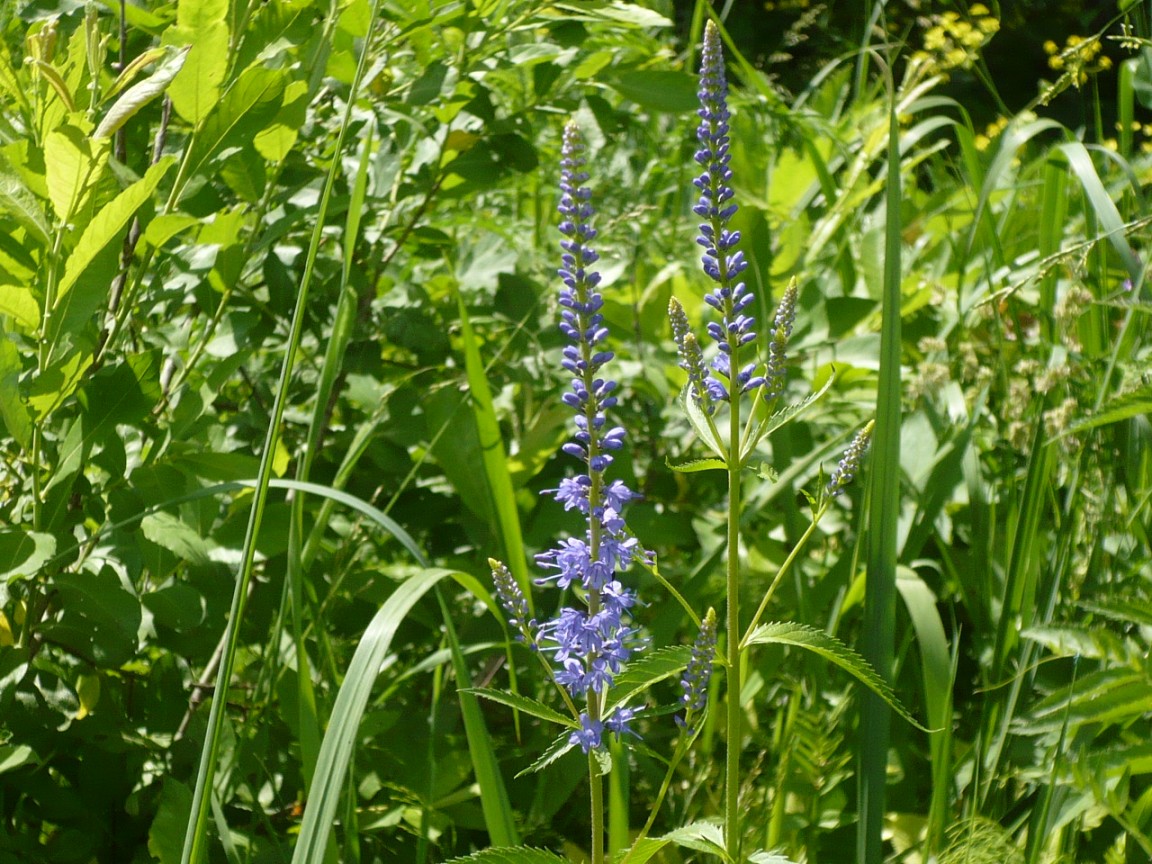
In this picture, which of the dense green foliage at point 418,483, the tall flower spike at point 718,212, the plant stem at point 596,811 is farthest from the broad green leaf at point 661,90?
the plant stem at point 596,811

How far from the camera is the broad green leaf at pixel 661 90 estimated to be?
75.6 inches

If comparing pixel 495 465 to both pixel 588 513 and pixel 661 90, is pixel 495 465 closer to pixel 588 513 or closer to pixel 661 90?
pixel 588 513

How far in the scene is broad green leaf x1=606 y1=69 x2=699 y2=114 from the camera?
1.92 m

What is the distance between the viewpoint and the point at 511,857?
1105 mm

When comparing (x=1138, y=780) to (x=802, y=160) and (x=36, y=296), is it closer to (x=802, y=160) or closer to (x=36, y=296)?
(x=802, y=160)

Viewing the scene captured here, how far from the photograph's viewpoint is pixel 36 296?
138 centimetres

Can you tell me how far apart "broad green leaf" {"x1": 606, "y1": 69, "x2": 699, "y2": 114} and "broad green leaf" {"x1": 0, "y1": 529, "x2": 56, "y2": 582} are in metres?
1.13

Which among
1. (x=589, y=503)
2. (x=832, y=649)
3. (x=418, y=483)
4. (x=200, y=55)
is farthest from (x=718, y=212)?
(x=418, y=483)

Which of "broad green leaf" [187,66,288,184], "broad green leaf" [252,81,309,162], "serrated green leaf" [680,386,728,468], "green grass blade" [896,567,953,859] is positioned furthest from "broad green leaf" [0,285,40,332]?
"green grass blade" [896,567,953,859]

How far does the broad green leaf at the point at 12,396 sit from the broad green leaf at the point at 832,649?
844 millimetres

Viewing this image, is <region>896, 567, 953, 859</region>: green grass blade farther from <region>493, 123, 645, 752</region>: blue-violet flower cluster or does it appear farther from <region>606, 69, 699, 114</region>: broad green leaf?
<region>606, 69, 699, 114</region>: broad green leaf

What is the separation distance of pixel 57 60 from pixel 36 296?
0.34 metres

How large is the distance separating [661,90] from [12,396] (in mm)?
1111

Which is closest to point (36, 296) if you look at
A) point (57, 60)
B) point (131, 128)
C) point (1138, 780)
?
point (57, 60)
